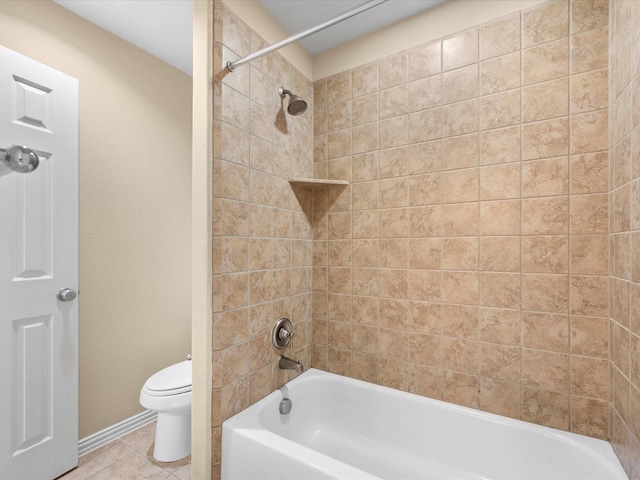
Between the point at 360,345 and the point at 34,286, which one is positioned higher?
the point at 34,286

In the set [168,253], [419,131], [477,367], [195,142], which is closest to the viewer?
[195,142]

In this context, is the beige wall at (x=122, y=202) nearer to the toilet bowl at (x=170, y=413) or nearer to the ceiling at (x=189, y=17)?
the ceiling at (x=189, y=17)

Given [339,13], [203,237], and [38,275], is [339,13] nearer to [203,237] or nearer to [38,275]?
[203,237]

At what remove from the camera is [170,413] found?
171 centimetres

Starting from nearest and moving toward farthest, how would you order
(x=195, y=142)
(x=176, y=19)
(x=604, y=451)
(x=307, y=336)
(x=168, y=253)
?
(x=604, y=451) → (x=195, y=142) → (x=176, y=19) → (x=307, y=336) → (x=168, y=253)

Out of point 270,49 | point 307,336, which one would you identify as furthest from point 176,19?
point 307,336

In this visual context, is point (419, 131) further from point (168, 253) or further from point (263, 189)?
point (168, 253)

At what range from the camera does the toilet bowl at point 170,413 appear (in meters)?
1.67

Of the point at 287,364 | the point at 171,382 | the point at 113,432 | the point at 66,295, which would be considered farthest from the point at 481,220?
the point at 113,432

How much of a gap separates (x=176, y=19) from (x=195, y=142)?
101 centimetres

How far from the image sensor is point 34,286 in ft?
4.93

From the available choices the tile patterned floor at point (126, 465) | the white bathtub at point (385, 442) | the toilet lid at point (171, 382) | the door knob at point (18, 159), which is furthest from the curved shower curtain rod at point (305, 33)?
the tile patterned floor at point (126, 465)

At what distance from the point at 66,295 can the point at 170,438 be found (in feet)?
3.16

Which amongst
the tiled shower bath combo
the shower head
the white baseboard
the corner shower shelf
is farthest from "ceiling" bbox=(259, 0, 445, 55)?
the white baseboard
